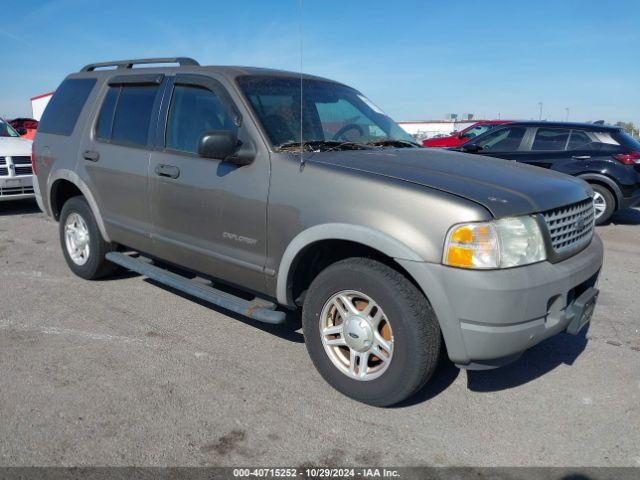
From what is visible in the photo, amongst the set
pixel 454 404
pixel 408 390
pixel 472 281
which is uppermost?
pixel 472 281

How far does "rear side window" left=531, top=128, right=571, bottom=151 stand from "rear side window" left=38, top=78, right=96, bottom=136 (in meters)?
6.93

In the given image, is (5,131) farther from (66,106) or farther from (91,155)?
(91,155)

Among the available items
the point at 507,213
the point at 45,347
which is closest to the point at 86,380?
the point at 45,347

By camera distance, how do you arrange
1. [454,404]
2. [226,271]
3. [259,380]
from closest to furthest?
[454,404]
[259,380]
[226,271]

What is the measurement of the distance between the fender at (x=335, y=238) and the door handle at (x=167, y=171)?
1.17 m

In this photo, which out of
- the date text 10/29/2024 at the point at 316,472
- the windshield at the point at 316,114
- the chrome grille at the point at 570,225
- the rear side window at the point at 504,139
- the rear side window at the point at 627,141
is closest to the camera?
the date text 10/29/2024 at the point at 316,472

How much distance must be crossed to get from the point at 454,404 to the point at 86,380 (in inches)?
88.5

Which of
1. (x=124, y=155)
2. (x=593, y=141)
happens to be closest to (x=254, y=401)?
(x=124, y=155)

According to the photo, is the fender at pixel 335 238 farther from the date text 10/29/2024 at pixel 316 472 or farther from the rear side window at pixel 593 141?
the rear side window at pixel 593 141

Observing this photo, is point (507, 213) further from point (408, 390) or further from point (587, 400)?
point (587, 400)

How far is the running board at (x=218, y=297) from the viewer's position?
11.1ft

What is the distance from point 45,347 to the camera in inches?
150

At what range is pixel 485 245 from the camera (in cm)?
261

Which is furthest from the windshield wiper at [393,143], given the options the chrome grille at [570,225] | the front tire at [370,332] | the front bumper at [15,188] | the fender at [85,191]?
the front bumper at [15,188]
